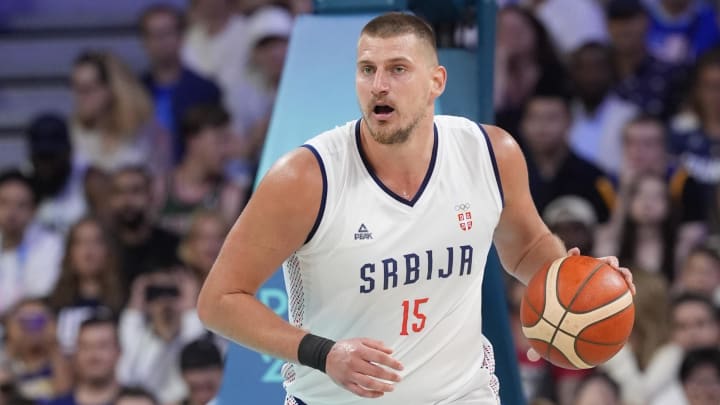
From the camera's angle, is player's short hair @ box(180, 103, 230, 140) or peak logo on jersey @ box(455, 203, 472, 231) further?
player's short hair @ box(180, 103, 230, 140)

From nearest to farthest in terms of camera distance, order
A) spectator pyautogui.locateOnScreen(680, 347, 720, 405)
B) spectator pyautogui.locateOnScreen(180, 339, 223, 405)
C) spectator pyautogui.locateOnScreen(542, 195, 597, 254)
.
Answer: spectator pyautogui.locateOnScreen(680, 347, 720, 405) < spectator pyautogui.locateOnScreen(180, 339, 223, 405) < spectator pyautogui.locateOnScreen(542, 195, 597, 254)

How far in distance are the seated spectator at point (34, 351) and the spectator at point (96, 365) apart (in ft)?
0.81

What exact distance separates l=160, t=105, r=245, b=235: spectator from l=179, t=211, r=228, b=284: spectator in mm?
295

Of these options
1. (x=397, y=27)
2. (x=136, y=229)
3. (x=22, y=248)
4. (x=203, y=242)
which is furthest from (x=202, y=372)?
(x=397, y=27)

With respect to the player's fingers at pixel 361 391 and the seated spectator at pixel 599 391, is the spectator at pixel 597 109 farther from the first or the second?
the player's fingers at pixel 361 391

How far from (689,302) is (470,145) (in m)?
2.92

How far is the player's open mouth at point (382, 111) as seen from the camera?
4.14 metres

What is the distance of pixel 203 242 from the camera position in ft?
25.8

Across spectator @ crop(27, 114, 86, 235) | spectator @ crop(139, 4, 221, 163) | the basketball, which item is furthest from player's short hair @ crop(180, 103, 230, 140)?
the basketball

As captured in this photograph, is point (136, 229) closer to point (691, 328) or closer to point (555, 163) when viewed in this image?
point (555, 163)

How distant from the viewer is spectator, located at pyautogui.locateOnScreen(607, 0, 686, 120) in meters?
8.23

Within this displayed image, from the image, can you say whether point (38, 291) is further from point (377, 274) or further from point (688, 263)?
point (377, 274)

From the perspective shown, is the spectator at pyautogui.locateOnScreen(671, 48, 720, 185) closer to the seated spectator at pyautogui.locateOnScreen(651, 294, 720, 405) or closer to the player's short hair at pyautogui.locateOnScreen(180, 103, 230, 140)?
the seated spectator at pyautogui.locateOnScreen(651, 294, 720, 405)

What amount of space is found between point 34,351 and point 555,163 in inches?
128
